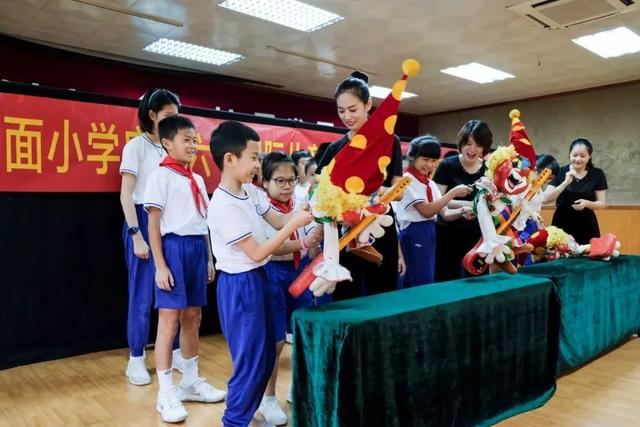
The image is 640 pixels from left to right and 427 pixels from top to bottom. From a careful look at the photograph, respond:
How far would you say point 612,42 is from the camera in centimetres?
580

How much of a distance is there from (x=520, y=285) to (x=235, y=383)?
47.9 inches

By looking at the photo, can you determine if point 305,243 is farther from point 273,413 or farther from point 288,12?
point 288,12

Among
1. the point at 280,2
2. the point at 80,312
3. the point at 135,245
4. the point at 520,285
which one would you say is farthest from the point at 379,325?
the point at 280,2

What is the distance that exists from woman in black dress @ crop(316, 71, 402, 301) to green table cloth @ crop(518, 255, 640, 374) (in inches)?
36.6

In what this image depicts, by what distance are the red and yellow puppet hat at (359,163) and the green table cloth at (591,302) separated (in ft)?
4.28

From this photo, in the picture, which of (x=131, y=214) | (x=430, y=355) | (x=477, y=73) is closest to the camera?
(x=430, y=355)

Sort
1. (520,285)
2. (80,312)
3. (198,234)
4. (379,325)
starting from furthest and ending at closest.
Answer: (80,312)
(198,234)
(520,285)
(379,325)

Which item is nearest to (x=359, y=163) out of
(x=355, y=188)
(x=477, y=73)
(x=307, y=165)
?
(x=355, y=188)

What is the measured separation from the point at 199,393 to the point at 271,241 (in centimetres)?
112

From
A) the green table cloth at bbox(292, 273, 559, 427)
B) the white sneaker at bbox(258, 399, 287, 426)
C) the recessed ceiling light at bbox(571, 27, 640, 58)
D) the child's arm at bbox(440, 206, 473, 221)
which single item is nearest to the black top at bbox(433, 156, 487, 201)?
the child's arm at bbox(440, 206, 473, 221)

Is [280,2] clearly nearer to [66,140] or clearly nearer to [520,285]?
[66,140]

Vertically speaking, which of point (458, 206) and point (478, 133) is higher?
point (478, 133)

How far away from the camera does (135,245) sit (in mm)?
2436

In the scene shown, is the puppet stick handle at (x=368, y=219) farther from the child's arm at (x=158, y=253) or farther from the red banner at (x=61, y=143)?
the red banner at (x=61, y=143)
